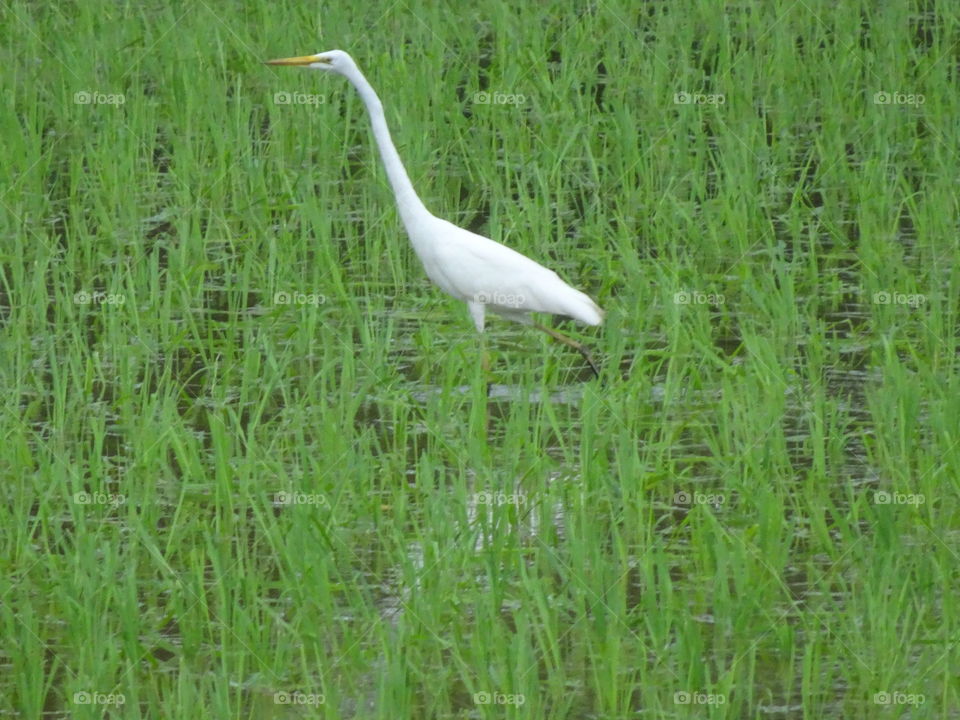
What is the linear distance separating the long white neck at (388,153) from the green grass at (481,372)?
0.50 meters

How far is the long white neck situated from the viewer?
6188 mm

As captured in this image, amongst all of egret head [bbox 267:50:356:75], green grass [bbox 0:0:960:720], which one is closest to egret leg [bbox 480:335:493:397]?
green grass [bbox 0:0:960:720]

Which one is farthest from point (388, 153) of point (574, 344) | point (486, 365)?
point (574, 344)

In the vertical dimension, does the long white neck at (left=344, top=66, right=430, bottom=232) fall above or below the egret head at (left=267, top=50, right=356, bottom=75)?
below

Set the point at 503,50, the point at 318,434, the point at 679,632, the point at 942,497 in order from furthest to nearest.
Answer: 1. the point at 503,50
2. the point at 318,434
3. the point at 942,497
4. the point at 679,632

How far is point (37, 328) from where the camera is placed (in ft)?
21.2

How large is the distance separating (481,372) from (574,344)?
0.37 meters

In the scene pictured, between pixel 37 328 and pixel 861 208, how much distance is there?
3400 mm

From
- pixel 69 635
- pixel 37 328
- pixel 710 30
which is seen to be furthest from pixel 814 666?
pixel 710 30

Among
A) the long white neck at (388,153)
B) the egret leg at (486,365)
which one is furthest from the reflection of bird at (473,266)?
the egret leg at (486,365)

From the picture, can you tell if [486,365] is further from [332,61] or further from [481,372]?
[332,61]

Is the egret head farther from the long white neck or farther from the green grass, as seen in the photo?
the green grass

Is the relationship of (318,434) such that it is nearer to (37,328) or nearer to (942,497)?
(37,328)

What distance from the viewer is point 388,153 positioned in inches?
246
